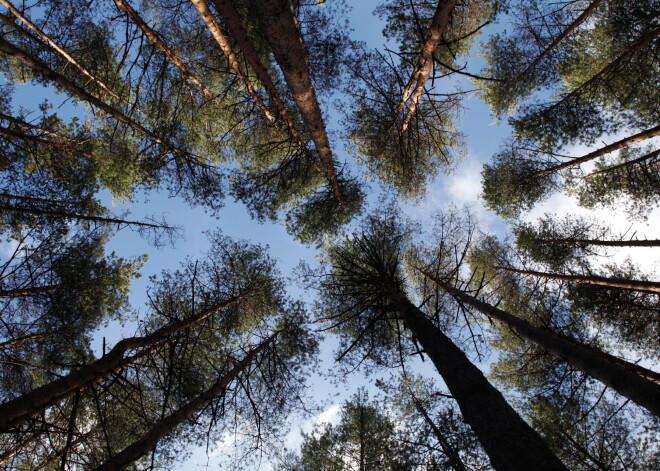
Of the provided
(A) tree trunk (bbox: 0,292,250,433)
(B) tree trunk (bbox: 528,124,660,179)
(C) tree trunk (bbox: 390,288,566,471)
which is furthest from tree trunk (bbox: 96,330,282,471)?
(B) tree trunk (bbox: 528,124,660,179)

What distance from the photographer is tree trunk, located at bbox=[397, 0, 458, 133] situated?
398cm

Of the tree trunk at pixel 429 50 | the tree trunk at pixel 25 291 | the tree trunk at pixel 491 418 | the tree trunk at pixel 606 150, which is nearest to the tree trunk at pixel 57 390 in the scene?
the tree trunk at pixel 491 418

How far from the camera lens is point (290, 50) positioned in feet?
15.7

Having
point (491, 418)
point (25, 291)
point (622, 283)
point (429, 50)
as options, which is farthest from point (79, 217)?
point (622, 283)

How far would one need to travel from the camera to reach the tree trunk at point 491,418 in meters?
2.37

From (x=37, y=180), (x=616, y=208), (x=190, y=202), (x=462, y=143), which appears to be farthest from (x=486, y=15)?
(x=37, y=180)

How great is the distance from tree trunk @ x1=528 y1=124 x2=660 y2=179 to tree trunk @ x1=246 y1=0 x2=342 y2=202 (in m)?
6.45

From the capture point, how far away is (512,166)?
10195 mm

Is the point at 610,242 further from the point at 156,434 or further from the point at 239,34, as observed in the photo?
the point at 156,434

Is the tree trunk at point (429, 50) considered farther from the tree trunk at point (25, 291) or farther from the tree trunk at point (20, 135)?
the tree trunk at point (25, 291)

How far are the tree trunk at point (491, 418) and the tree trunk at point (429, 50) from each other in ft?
12.2

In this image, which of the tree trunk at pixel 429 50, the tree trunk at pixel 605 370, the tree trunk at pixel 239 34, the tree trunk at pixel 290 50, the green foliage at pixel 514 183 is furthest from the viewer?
the green foliage at pixel 514 183

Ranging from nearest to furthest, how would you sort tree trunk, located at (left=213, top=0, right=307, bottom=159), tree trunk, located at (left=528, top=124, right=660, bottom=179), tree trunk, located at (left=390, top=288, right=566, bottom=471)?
tree trunk, located at (left=390, top=288, right=566, bottom=471) → tree trunk, located at (left=213, top=0, right=307, bottom=159) → tree trunk, located at (left=528, top=124, right=660, bottom=179)

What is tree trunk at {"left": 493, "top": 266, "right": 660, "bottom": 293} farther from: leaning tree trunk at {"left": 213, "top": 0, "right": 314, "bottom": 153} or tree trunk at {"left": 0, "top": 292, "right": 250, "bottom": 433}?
tree trunk at {"left": 0, "top": 292, "right": 250, "bottom": 433}
